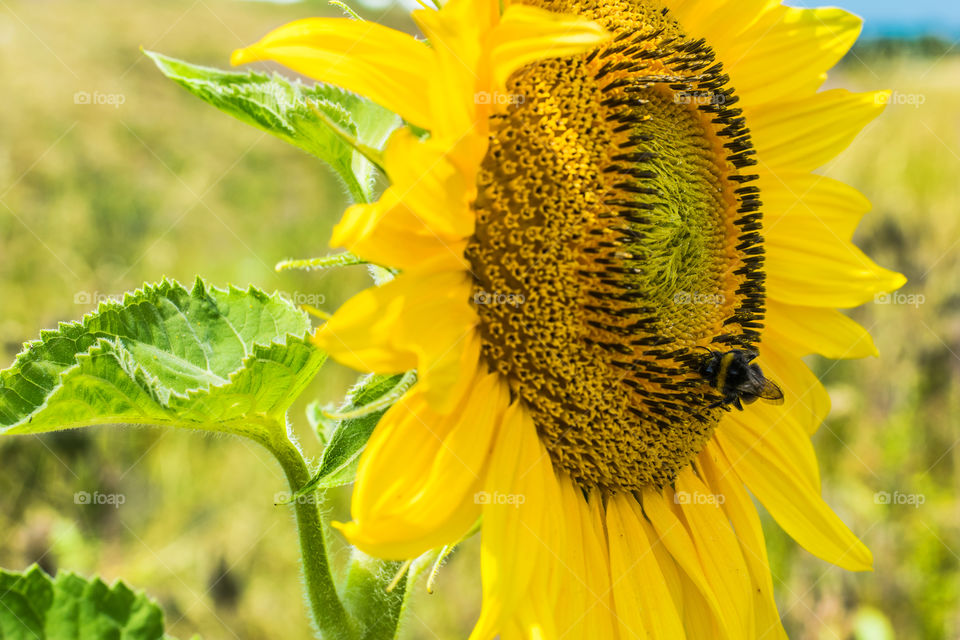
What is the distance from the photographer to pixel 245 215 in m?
7.96

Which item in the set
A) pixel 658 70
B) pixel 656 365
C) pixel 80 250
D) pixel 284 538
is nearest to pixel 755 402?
pixel 656 365

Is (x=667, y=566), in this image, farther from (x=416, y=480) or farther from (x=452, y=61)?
(x=452, y=61)

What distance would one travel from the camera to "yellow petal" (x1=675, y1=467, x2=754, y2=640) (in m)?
2.19

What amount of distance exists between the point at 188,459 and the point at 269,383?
3777mm

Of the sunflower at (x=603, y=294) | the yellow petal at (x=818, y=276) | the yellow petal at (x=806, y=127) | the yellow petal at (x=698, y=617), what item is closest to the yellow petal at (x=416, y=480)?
the sunflower at (x=603, y=294)

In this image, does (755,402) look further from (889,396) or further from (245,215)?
(245,215)

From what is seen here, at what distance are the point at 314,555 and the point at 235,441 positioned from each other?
336 centimetres

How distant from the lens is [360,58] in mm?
1527

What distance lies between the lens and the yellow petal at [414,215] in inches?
54.5

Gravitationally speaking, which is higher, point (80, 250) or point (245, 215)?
point (245, 215)

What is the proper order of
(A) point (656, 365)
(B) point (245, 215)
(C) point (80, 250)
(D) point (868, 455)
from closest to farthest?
(A) point (656, 365)
(D) point (868, 455)
(C) point (80, 250)
(B) point (245, 215)

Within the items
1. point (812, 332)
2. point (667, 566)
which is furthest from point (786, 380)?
point (667, 566)

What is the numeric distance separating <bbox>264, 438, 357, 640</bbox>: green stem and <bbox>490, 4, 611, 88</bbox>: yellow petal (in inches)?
36.9

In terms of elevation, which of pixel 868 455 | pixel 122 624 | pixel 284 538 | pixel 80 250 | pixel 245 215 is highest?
pixel 245 215
